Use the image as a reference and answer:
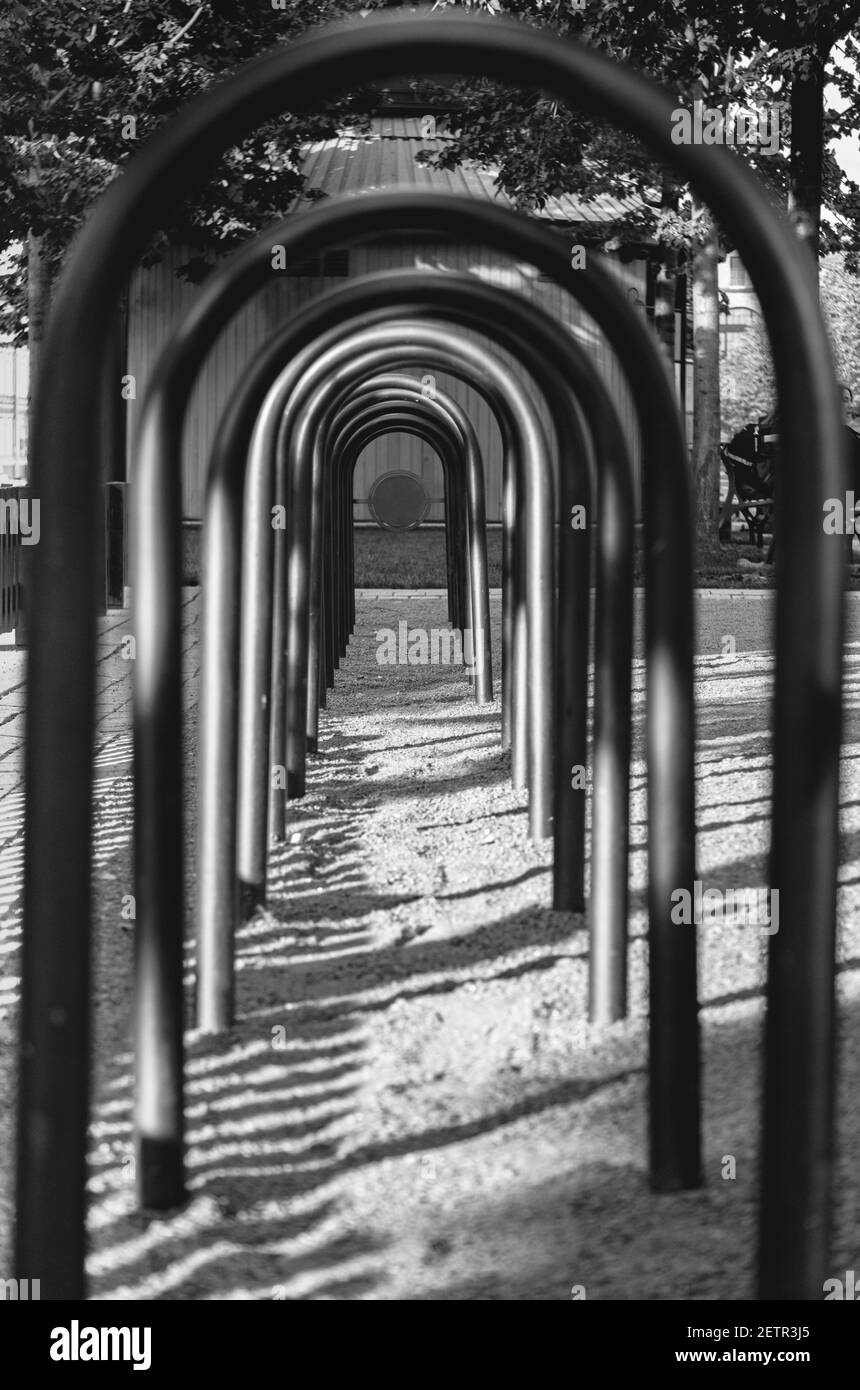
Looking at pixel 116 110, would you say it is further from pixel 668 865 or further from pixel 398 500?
pixel 668 865

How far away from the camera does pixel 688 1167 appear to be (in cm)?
223

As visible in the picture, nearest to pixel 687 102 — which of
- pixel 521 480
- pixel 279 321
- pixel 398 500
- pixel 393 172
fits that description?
pixel 521 480

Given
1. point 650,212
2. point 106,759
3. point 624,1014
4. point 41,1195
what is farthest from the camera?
point 650,212

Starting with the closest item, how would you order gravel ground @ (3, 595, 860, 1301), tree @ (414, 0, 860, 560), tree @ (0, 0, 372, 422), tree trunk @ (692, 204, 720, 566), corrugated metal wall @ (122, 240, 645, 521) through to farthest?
gravel ground @ (3, 595, 860, 1301) < tree @ (414, 0, 860, 560) < tree @ (0, 0, 372, 422) < tree trunk @ (692, 204, 720, 566) < corrugated metal wall @ (122, 240, 645, 521)

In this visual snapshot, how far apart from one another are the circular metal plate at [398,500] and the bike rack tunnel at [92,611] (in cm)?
2056

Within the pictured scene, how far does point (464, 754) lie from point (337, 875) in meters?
1.82

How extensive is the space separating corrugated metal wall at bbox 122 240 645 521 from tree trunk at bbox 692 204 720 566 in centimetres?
348

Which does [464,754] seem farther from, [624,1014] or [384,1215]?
[384,1215]

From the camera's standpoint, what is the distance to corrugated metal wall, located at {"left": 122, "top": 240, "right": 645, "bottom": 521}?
80.1 ft

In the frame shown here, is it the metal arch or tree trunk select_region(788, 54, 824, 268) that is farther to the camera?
tree trunk select_region(788, 54, 824, 268)

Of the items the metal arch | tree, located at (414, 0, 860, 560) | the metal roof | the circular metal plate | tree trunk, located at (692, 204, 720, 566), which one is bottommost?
the metal arch

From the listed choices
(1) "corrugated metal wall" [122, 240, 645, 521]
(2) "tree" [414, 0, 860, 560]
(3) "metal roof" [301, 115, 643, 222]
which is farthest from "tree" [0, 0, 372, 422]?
(3) "metal roof" [301, 115, 643, 222]

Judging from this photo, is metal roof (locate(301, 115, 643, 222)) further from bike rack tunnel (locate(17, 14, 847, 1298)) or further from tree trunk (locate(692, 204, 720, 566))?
bike rack tunnel (locate(17, 14, 847, 1298))
